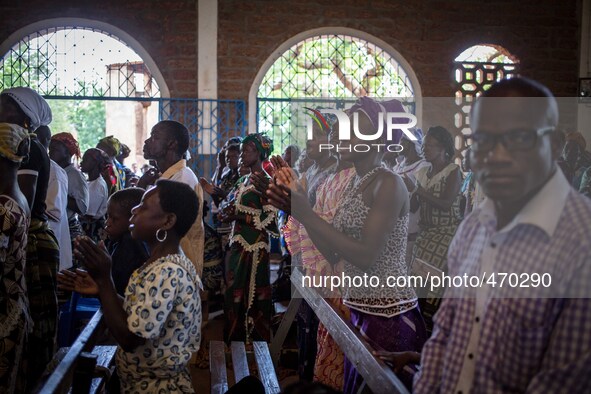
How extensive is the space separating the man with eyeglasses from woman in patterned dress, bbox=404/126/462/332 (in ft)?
7.73

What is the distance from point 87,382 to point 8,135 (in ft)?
3.98

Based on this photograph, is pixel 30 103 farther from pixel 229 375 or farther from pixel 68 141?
pixel 68 141

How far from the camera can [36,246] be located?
3.61 metres

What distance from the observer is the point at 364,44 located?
32.4 feet

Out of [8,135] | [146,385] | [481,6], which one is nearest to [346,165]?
[146,385]

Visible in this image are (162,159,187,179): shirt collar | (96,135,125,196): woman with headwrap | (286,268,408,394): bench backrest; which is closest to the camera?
(286,268,408,394): bench backrest

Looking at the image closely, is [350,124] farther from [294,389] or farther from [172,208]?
[294,389]

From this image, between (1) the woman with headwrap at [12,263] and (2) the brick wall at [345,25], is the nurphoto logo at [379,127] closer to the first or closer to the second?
(1) the woman with headwrap at [12,263]

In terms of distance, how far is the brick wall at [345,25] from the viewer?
9344 millimetres

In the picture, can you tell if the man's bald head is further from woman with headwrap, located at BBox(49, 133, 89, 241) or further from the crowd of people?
woman with headwrap, located at BBox(49, 133, 89, 241)

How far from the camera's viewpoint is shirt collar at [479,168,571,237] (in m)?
1.26

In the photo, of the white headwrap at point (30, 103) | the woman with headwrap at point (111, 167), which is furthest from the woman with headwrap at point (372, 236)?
the woman with headwrap at point (111, 167)

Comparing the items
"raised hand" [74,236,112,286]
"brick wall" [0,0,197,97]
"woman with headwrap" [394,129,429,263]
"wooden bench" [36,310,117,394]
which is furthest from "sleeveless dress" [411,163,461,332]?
"brick wall" [0,0,197,97]

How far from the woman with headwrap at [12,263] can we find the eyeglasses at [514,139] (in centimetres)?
226
